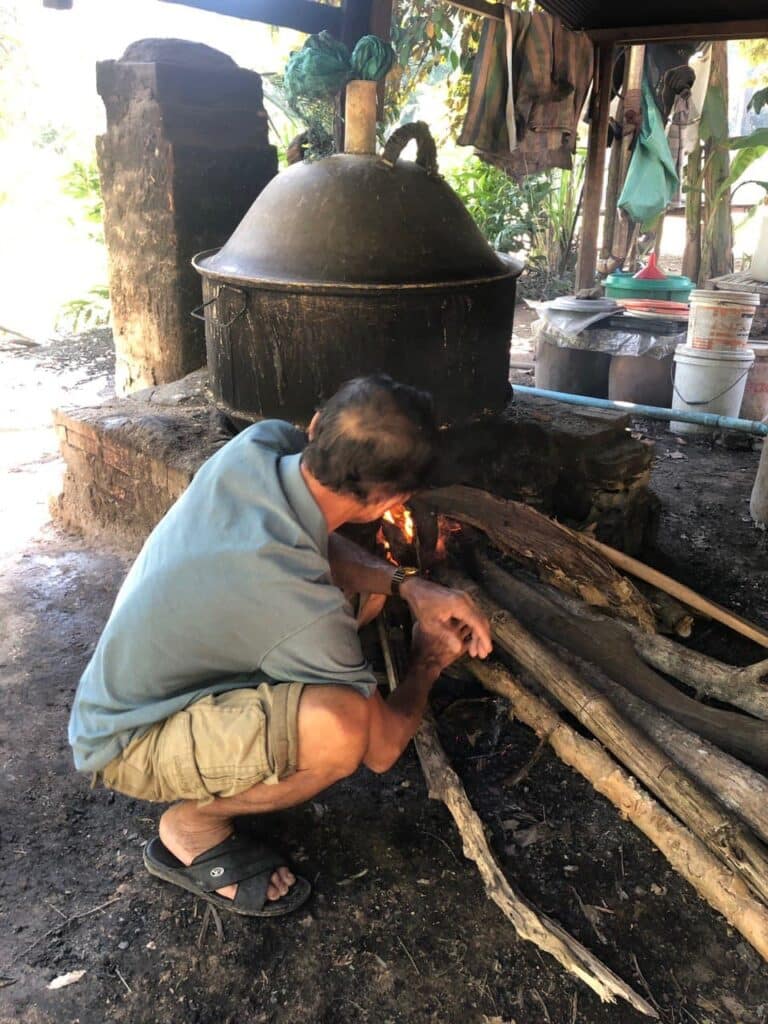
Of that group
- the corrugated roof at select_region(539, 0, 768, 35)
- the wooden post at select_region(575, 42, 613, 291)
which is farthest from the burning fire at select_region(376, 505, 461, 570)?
the wooden post at select_region(575, 42, 613, 291)

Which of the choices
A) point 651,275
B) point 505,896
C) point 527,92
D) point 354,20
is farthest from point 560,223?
point 505,896

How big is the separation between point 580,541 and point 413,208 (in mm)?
1307

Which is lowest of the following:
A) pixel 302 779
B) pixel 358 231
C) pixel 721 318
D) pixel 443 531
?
pixel 302 779

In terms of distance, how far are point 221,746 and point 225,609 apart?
338mm

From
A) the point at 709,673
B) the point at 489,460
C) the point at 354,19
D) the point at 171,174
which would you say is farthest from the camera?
the point at 354,19

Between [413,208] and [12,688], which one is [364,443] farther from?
[12,688]

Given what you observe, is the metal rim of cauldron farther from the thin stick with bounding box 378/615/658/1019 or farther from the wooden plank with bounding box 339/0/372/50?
the wooden plank with bounding box 339/0/372/50

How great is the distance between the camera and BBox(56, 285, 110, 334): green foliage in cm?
863

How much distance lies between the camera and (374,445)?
159 centimetres

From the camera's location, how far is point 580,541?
2.86m

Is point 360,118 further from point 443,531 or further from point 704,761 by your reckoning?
point 704,761

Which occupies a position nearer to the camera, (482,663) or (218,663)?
(218,663)

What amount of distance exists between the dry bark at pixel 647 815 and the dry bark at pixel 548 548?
18.4 inches

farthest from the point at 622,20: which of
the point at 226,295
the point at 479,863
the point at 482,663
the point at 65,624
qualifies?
the point at 479,863
